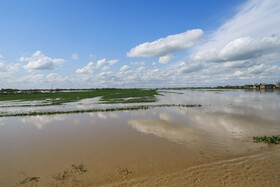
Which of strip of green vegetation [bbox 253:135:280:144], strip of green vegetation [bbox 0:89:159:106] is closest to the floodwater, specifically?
strip of green vegetation [bbox 253:135:280:144]

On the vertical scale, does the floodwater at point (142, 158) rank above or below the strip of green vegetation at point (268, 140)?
below

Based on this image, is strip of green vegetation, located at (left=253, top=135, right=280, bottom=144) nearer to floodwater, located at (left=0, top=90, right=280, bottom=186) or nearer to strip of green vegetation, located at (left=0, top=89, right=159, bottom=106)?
floodwater, located at (left=0, top=90, right=280, bottom=186)

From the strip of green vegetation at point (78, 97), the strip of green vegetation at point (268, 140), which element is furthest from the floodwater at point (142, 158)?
the strip of green vegetation at point (78, 97)

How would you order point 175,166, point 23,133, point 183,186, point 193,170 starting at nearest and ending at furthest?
point 183,186 < point 193,170 < point 175,166 < point 23,133

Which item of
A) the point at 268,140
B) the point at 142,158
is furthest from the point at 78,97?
the point at 268,140

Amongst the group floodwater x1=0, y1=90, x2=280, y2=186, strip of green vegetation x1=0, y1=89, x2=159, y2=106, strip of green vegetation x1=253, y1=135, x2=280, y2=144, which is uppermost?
strip of green vegetation x1=0, y1=89, x2=159, y2=106

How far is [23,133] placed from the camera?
11.9 m

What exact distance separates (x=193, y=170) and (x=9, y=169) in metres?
8.88

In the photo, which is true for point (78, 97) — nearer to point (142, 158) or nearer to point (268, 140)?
point (142, 158)

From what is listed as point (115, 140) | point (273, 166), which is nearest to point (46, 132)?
point (115, 140)

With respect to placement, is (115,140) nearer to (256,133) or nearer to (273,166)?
(273,166)

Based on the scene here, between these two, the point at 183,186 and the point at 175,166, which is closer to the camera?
the point at 183,186

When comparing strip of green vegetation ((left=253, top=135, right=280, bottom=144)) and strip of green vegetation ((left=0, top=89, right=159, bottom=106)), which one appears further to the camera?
strip of green vegetation ((left=0, top=89, right=159, bottom=106))

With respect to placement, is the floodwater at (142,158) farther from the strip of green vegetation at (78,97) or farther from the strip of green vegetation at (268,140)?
the strip of green vegetation at (78,97)
